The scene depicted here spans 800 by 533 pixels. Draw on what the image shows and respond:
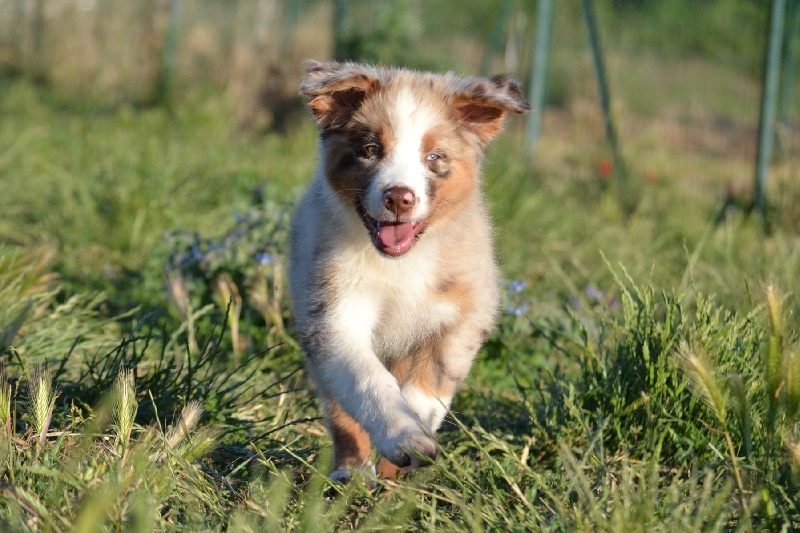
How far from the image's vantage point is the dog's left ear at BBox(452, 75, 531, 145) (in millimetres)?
3510

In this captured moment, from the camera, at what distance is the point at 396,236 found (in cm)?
338

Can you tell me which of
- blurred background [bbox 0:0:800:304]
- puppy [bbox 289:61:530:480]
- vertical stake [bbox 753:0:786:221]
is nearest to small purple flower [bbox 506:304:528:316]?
puppy [bbox 289:61:530:480]

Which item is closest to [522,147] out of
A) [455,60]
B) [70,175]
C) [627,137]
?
[627,137]

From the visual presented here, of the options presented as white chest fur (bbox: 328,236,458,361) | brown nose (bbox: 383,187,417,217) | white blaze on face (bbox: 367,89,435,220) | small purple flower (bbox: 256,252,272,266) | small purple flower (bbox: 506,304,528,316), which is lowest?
small purple flower (bbox: 506,304,528,316)

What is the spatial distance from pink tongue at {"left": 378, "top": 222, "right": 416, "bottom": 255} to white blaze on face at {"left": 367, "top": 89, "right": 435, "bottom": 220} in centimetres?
6

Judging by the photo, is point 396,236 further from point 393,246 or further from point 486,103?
point 486,103

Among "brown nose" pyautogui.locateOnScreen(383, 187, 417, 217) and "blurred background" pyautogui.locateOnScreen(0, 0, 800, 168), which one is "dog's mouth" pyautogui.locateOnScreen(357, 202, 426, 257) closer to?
"brown nose" pyautogui.locateOnScreen(383, 187, 417, 217)

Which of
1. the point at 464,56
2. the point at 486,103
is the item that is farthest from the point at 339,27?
the point at 486,103

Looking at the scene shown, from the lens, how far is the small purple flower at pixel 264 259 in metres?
4.86

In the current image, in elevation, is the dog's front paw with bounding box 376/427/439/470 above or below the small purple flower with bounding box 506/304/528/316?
above

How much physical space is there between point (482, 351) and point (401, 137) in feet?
5.14

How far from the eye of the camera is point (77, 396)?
3352 mm

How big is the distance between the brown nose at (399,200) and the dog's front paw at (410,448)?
792 mm

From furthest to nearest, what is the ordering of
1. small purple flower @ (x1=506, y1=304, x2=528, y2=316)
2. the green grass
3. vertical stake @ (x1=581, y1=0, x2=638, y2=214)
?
vertical stake @ (x1=581, y1=0, x2=638, y2=214)
small purple flower @ (x1=506, y1=304, x2=528, y2=316)
the green grass
